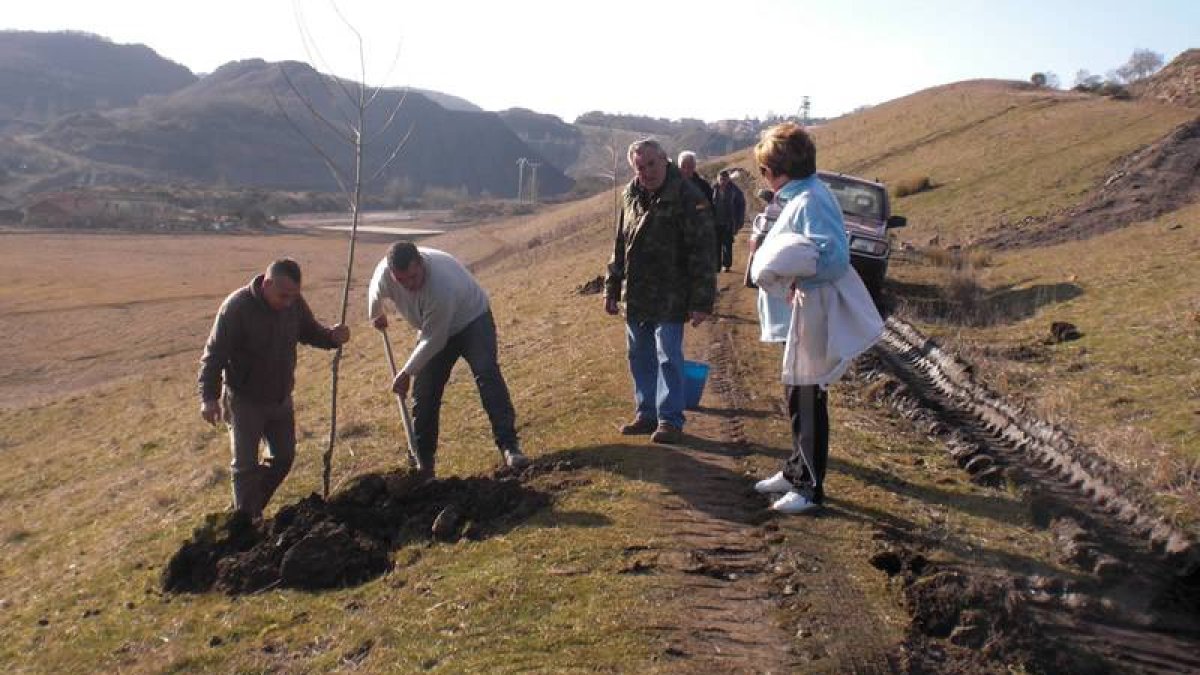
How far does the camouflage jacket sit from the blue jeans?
15 centimetres

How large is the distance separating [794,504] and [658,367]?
1895 millimetres

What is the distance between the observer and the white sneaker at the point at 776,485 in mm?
6105

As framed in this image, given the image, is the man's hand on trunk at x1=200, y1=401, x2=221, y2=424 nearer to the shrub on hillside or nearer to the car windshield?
the car windshield

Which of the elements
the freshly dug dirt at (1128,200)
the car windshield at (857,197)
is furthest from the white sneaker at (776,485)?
the freshly dug dirt at (1128,200)

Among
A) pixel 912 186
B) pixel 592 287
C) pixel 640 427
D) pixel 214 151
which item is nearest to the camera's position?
pixel 640 427

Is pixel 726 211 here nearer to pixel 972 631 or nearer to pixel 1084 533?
pixel 1084 533

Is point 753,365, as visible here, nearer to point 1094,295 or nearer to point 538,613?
point 538,613

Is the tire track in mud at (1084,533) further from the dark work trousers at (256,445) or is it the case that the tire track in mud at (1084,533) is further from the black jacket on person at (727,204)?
the black jacket on person at (727,204)

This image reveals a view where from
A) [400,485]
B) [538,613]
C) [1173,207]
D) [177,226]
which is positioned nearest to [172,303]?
[1173,207]

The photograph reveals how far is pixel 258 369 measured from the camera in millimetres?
7289

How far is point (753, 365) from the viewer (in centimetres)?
1062

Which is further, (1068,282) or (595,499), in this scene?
(1068,282)

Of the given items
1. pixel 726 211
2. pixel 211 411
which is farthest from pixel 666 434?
pixel 726 211

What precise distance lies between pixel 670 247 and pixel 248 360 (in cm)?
299
